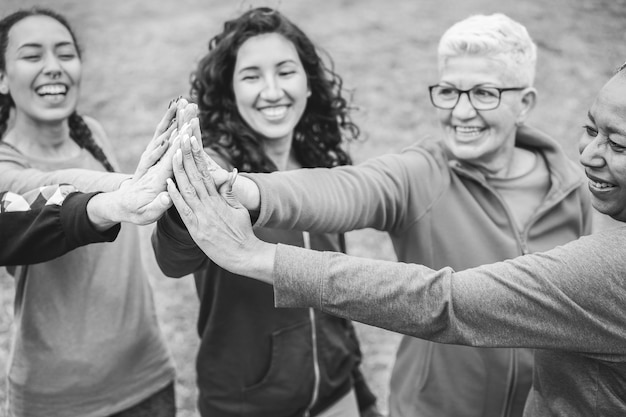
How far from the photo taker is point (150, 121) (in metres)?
8.70

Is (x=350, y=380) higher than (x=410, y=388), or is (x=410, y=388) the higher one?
(x=410, y=388)

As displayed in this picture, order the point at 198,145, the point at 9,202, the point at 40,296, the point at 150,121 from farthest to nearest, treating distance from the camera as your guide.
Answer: the point at 150,121
the point at 40,296
the point at 9,202
the point at 198,145

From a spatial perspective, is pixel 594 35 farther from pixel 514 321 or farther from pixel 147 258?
pixel 514 321

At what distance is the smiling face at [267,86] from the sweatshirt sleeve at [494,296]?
3.66 feet

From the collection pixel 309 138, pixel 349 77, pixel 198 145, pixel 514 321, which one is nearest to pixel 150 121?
pixel 349 77

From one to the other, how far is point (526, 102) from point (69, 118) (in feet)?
6.46

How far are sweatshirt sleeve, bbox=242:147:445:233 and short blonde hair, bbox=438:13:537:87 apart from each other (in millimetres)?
432

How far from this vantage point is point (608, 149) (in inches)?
82.4

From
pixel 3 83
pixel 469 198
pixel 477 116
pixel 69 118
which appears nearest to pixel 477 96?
pixel 477 116

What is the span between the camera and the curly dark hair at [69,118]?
9.66 feet

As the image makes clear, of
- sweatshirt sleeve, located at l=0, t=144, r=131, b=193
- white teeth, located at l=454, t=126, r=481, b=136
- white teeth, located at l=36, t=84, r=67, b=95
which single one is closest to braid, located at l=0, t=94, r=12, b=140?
white teeth, located at l=36, t=84, r=67, b=95

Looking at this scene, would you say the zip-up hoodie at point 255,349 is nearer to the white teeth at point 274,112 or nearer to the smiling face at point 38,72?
the white teeth at point 274,112

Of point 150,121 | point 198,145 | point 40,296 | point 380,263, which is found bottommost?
point 150,121

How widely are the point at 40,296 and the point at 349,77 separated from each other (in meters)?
7.30
